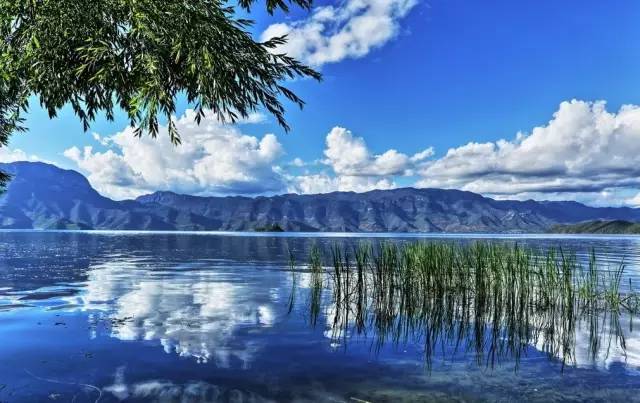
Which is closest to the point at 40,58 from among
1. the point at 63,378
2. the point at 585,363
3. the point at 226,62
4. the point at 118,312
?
the point at 226,62

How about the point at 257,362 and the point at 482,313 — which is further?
the point at 482,313

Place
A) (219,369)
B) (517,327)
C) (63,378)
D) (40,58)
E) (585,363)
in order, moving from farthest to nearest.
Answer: (517,327) → (585,363) → (219,369) → (63,378) → (40,58)

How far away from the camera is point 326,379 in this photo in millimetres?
10742

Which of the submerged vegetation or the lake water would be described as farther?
the submerged vegetation

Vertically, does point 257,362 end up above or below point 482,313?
below

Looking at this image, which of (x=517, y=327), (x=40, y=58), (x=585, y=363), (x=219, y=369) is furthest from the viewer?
(x=517, y=327)

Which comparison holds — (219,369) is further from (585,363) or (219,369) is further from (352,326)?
(585,363)

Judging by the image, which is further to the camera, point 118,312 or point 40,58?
point 118,312

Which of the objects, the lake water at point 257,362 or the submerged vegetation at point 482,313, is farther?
the submerged vegetation at point 482,313

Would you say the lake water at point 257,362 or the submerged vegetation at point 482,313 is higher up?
the submerged vegetation at point 482,313

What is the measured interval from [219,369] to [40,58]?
789cm

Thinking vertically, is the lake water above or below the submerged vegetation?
below

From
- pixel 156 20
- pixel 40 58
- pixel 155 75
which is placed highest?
pixel 156 20

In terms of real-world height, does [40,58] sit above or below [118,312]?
above
